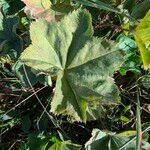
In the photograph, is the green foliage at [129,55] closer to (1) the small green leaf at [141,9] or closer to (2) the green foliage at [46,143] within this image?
(1) the small green leaf at [141,9]

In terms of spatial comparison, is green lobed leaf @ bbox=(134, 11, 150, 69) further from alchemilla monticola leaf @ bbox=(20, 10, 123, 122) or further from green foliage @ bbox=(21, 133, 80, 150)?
green foliage @ bbox=(21, 133, 80, 150)

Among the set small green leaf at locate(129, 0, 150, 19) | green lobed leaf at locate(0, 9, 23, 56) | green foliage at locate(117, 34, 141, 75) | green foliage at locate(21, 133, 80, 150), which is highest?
small green leaf at locate(129, 0, 150, 19)

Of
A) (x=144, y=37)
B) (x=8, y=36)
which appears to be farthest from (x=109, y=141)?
(x=8, y=36)

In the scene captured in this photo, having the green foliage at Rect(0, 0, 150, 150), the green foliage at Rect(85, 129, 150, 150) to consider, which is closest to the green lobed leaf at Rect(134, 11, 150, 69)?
the green foliage at Rect(0, 0, 150, 150)

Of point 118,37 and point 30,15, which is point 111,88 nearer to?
point 118,37

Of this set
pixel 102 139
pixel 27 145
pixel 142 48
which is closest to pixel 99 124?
pixel 102 139

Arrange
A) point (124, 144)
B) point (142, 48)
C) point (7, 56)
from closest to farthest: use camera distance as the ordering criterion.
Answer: point (142, 48) < point (124, 144) < point (7, 56)

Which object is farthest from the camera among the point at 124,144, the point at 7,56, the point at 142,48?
the point at 7,56
